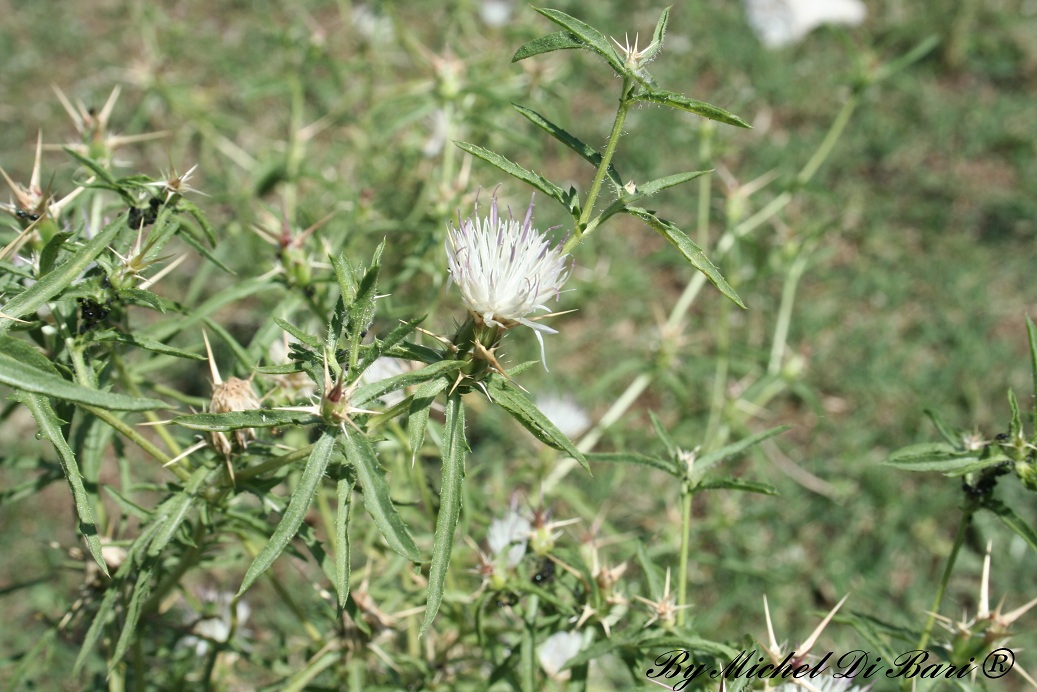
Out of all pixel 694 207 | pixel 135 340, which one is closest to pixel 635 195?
pixel 135 340

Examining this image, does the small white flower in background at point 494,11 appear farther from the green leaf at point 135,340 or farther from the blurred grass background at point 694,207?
the green leaf at point 135,340

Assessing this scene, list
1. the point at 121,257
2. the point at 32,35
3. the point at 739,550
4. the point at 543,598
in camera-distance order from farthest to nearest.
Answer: the point at 32,35
the point at 739,550
the point at 543,598
the point at 121,257

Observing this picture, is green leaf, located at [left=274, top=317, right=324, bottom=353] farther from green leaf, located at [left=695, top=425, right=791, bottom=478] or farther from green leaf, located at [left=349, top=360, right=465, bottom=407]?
green leaf, located at [left=695, top=425, right=791, bottom=478]

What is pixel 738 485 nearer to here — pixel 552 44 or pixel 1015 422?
pixel 1015 422

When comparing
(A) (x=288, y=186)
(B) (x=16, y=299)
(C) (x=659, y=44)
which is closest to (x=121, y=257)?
(B) (x=16, y=299)

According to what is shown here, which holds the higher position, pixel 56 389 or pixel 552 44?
pixel 552 44

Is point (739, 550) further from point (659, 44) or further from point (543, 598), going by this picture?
point (659, 44)
